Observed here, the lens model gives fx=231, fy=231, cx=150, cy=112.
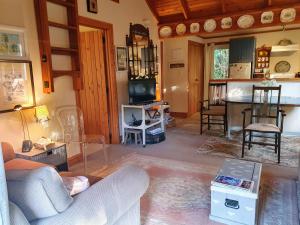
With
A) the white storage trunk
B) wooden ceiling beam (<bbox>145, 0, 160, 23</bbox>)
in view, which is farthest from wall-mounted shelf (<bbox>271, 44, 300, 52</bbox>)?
the white storage trunk

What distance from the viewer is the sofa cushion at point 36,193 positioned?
1.03m

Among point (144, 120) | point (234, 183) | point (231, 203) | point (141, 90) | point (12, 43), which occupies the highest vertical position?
point (12, 43)

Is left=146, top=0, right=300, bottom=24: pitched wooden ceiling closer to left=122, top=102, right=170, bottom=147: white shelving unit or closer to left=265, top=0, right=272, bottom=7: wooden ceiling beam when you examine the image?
left=265, top=0, right=272, bottom=7: wooden ceiling beam

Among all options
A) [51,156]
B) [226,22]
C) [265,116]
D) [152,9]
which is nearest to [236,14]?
[226,22]

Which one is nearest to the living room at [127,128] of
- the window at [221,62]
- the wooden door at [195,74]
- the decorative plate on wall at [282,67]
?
the wooden door at [195,74]

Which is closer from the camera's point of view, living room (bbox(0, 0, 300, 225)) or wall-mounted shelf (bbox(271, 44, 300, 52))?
living room (bbox(0, 0, 300, 225))

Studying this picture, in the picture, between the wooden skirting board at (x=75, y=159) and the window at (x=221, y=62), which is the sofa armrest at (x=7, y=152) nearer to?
the wooden skirting board at (x=75, y=159)

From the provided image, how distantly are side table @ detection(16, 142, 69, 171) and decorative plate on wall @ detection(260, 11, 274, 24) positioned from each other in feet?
13.9

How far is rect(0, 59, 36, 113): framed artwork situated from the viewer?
2404 mm

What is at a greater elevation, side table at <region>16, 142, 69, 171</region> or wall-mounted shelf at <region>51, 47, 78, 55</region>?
wall-mounted shelf at <region>51, 47, 78, 55</region>

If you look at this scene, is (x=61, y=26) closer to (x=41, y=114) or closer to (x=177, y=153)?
(x=41, y=114)

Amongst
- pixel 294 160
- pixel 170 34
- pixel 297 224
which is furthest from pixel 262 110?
pixel 170 34

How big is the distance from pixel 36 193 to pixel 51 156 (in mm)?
1595

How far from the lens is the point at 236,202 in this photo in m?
1.89
